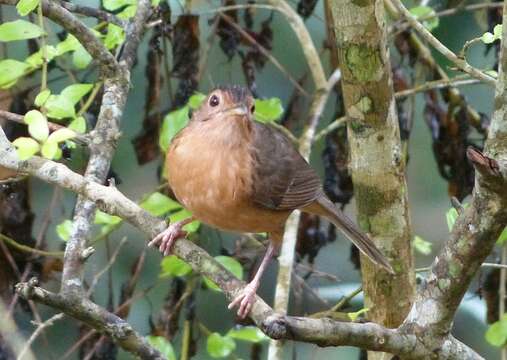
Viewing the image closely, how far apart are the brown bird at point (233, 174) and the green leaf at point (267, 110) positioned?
1.18ft

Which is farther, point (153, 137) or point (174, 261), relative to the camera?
point (153, 137)

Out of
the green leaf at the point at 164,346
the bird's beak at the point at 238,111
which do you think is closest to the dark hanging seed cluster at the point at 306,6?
the bird's beak at the point at 238,111

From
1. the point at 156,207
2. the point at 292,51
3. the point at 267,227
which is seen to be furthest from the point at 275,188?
the point at 292,51

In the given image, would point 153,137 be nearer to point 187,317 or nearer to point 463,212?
point 187,317

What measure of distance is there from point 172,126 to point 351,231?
2.83ft

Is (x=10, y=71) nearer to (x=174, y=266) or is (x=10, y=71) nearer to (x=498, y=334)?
(x=174, y=266)

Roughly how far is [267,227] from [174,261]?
1.98 feet

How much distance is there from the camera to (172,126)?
413 centimetres

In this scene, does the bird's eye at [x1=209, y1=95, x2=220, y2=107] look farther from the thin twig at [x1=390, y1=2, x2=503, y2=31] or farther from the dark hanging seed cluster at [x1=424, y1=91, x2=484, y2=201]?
the dark hanging seed cluster at [x1=424, y1=91, x2=484, y2=201]

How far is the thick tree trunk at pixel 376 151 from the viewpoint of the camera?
3395 mm

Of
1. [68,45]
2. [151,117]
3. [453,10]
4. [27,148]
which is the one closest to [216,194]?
[68,45]

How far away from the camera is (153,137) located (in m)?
4.74

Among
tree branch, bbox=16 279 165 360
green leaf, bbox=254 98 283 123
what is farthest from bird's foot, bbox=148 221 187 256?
green leaf, bbox=254 98 283 123

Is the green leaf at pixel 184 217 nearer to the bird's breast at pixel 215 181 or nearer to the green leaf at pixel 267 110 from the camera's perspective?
the bird's breast at pixel 215 181
